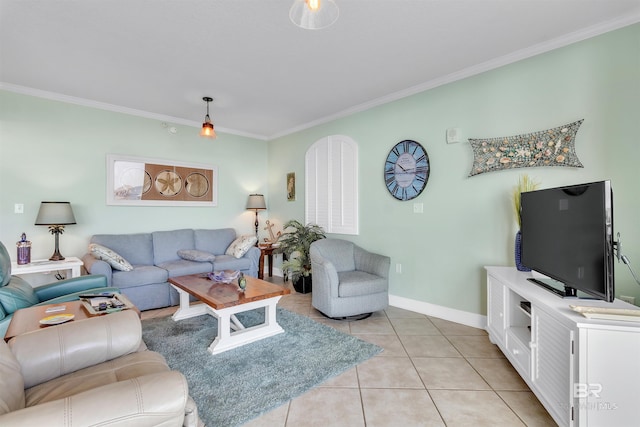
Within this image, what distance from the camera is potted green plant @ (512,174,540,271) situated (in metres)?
2.43

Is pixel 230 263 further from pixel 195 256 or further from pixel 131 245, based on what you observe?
pixel 131 245

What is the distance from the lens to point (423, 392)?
1.91 meters

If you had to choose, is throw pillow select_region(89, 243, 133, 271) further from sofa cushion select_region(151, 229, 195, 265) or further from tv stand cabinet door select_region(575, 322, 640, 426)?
tv stand cabinet door select_region(575, 322, 640, 426)

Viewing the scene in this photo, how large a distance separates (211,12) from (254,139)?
3.36 meters

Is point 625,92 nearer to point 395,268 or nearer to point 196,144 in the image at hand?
point 395,268

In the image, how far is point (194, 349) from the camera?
2.47 metres

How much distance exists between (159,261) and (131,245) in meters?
0.40

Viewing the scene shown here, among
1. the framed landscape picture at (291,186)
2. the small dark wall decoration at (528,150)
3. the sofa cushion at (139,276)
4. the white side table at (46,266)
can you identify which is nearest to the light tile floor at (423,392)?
the small dark wall decoration at (528,150)

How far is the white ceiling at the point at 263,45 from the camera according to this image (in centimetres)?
208

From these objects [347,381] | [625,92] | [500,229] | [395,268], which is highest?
[625,92]

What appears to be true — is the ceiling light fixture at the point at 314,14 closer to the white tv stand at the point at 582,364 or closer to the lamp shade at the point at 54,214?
the white tv stand at the point at 582,364

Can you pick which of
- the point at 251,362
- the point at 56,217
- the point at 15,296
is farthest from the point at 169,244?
the point at 251,362

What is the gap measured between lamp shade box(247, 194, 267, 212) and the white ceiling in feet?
6.06

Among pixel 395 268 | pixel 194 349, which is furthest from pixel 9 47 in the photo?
pixel 395 268
